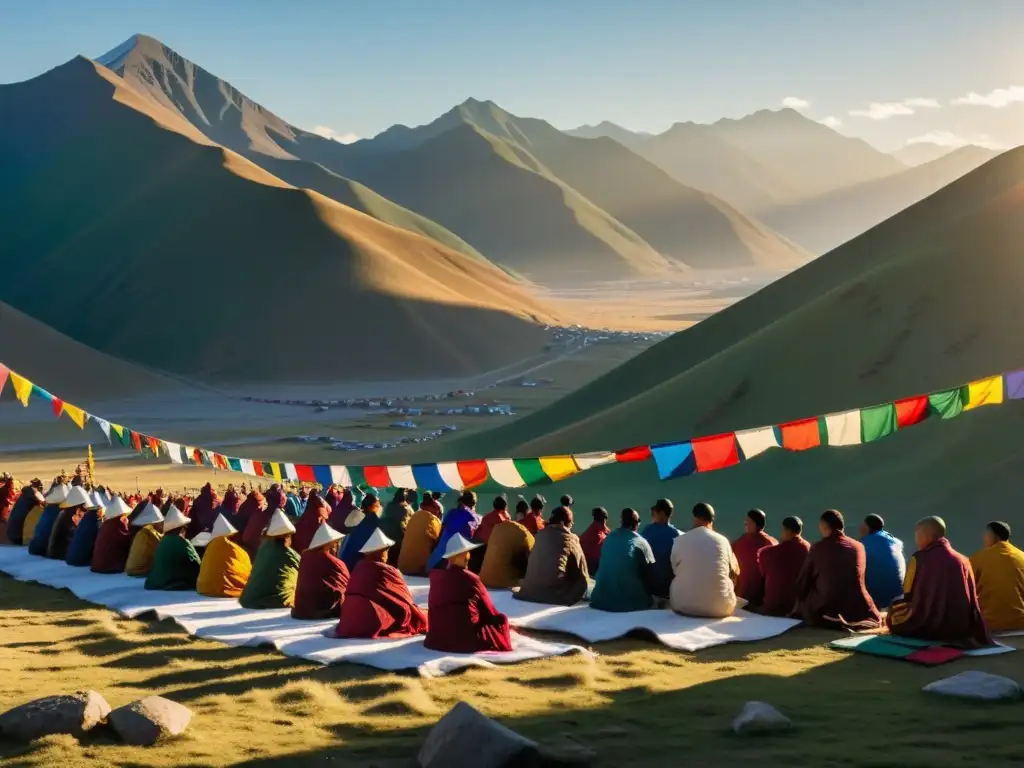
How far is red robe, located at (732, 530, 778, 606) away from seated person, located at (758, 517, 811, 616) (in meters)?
0.35

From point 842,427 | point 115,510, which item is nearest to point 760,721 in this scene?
point 842,427

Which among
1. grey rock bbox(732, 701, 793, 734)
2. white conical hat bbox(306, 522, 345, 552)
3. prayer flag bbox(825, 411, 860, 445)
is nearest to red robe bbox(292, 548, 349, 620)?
white conical hat bbox(306, 522, 345, 552)

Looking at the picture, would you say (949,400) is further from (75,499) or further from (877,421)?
(75,499)

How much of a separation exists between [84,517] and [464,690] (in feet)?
31.9

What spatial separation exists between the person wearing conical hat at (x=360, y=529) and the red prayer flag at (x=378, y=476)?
0.55 m

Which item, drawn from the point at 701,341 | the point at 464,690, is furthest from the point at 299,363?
the point at 464,690

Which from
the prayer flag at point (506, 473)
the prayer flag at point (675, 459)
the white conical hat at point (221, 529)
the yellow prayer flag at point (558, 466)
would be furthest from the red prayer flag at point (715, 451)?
the white conical hat at point (221, 529)

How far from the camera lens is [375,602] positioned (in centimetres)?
1128

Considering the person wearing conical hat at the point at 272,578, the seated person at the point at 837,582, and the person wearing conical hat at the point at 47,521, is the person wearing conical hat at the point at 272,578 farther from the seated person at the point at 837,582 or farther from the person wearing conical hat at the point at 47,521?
the person wearing conical hat at the point at 47,521

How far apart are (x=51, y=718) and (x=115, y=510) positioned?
28.0 ft

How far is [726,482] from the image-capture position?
24172 millimetres

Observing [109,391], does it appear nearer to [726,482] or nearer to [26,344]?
[26,344]

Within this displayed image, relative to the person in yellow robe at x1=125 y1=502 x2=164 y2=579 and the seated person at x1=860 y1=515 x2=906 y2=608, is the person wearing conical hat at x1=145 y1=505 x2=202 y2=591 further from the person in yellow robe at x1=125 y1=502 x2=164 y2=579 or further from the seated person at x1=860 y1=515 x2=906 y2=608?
the seated person at x1=860 y1=515 x2=906 y2=608

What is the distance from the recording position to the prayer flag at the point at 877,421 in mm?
13219
